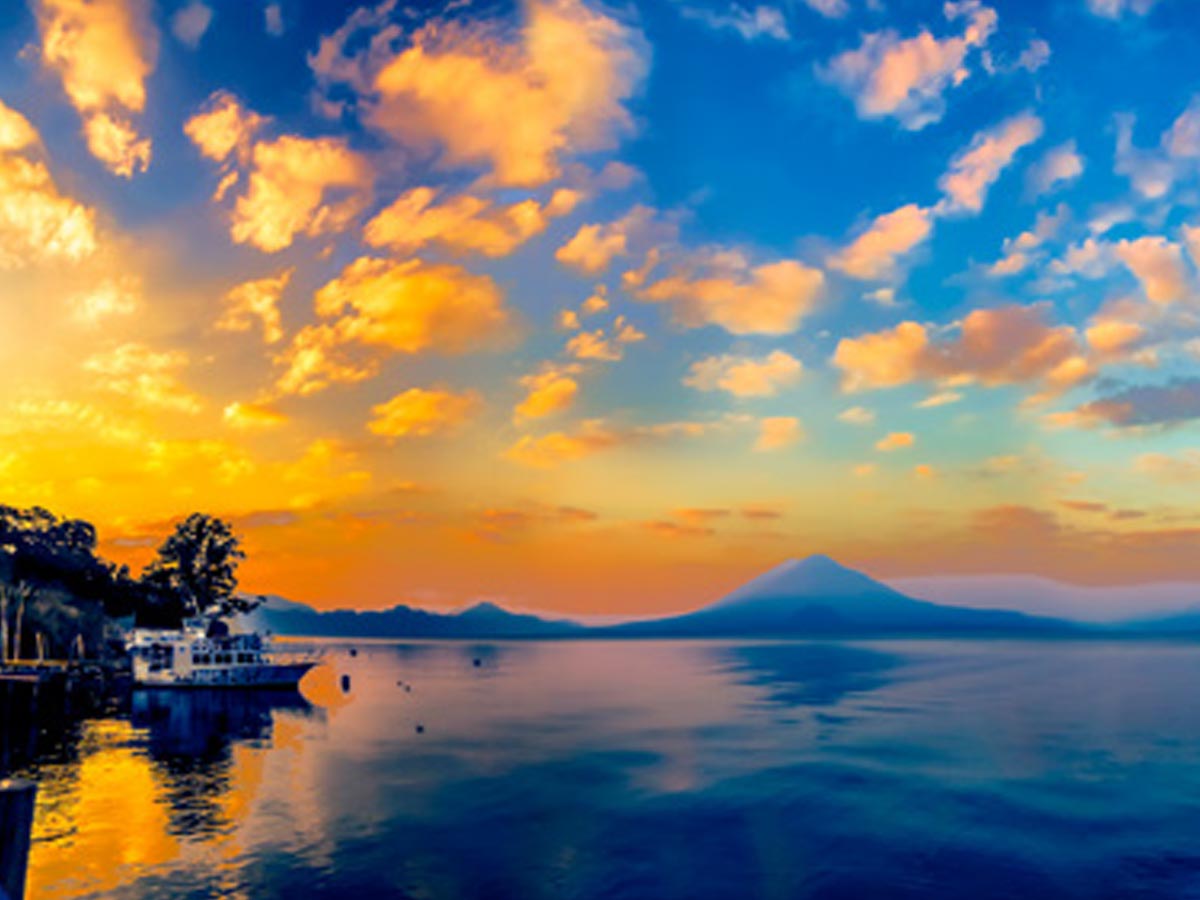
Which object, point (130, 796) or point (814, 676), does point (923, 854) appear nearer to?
point (130, 796)

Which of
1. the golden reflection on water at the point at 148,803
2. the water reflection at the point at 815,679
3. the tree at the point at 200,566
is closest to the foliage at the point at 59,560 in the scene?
the tree at the point at 200,566

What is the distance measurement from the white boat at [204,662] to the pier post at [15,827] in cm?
10223

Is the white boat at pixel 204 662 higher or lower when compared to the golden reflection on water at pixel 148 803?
higher

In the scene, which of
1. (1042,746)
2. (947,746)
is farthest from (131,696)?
(1042,746)

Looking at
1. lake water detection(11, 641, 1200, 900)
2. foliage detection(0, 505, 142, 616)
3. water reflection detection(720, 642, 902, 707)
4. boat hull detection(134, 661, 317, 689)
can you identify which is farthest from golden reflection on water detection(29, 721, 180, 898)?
foliage detection(0, 505, 142, 616)

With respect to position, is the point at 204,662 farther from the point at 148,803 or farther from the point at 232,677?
the point at 148,803

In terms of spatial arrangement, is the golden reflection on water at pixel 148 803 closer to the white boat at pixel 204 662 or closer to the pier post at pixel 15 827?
the pier post at pixel 15 827

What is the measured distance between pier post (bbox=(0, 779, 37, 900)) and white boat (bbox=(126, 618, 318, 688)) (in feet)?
335

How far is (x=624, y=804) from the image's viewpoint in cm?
4381

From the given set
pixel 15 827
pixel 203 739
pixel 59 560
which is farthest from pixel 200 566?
pixel 15 827

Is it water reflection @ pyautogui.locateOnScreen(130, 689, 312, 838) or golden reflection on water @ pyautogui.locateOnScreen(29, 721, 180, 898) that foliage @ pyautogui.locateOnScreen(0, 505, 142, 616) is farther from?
golden reflection on water @ pyautogui.locateOnScreen(29, 721, 180, 898)

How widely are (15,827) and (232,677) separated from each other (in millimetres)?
106160

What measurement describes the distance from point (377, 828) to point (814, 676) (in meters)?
124

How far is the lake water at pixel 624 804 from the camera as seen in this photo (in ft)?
100.0
